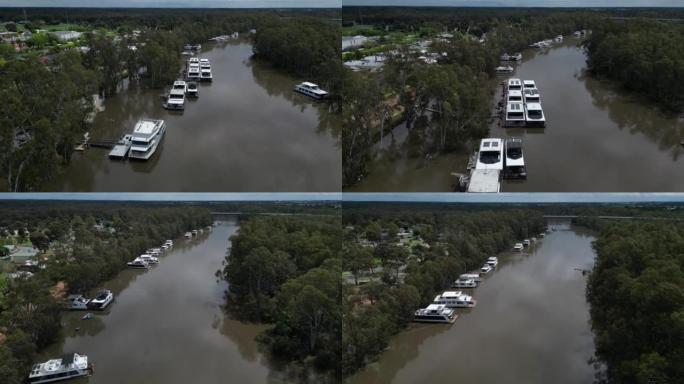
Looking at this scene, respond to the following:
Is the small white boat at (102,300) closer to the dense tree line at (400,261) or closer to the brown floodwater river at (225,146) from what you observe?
the brown floodwater river at (225,146)

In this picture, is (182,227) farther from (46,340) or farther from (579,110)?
(579,110)

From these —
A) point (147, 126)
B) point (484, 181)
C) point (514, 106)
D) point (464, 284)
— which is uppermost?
point (514, 106)

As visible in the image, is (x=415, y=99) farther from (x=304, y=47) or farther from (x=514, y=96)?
(x=304, y=47)

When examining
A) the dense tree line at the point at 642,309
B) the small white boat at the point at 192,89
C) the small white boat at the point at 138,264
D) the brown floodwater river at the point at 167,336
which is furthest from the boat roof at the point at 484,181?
the small white boat at the point at 138,264

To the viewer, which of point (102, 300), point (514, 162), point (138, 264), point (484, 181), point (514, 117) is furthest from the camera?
point (138, 264)

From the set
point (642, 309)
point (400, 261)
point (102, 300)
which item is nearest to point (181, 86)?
point (102, 300)

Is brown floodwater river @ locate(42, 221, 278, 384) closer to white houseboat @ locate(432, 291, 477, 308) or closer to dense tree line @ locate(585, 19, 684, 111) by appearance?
white houseboat @ locate(432, 291, 477, 308)

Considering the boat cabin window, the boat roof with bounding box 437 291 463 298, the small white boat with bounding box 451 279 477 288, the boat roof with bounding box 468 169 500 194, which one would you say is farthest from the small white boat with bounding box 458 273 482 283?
the boat roof with bounding box 468 169 500 194
